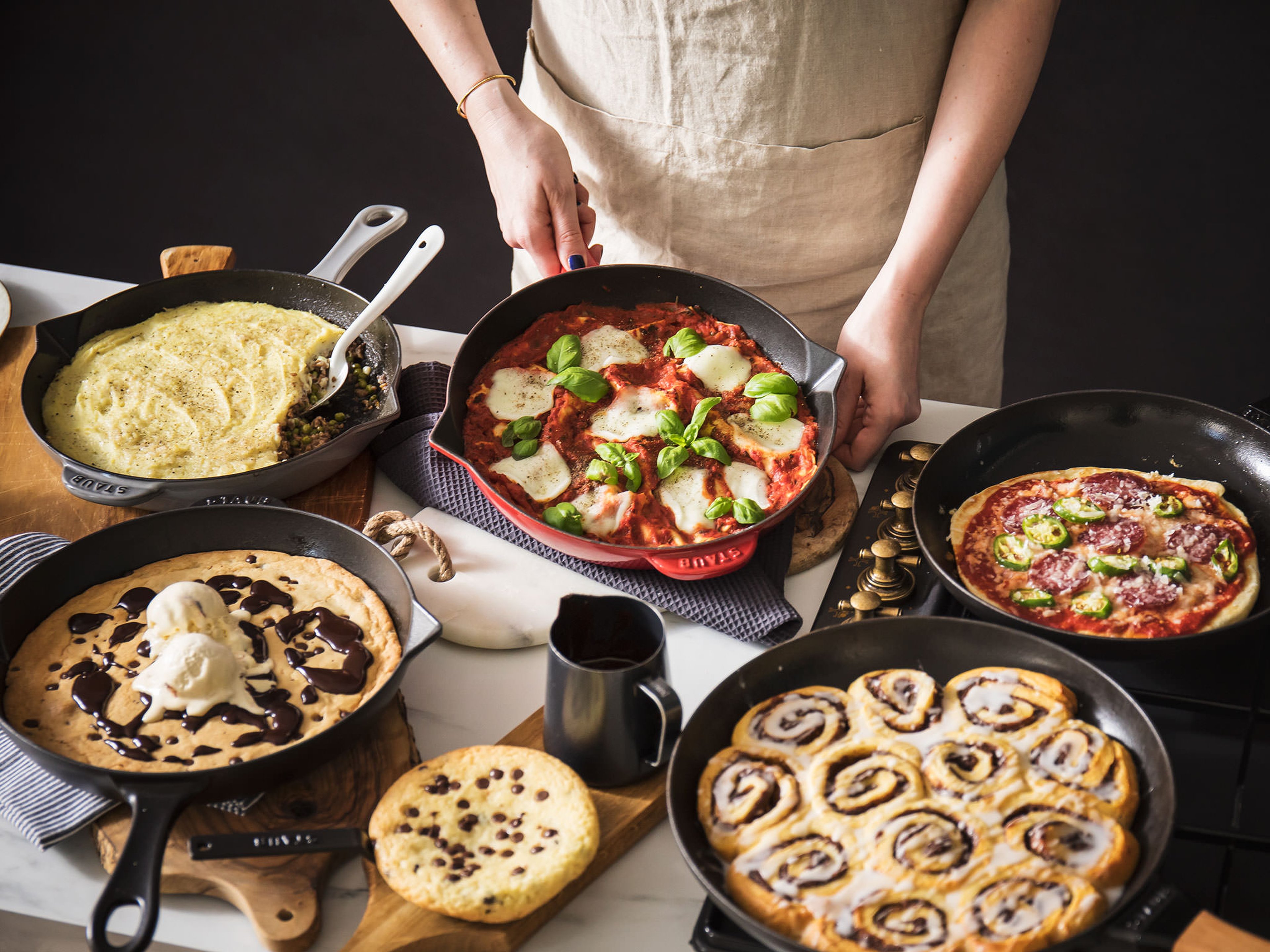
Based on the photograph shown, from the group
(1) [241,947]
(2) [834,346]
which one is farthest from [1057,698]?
(2) [834,346]

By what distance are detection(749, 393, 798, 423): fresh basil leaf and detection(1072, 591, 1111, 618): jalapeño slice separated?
673mm

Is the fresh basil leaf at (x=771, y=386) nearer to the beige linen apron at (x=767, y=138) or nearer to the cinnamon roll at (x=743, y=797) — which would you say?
the beige linen apron at (x=767, y=138)

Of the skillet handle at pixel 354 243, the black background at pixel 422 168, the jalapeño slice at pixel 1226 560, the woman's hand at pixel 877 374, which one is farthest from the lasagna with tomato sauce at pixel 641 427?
the black background at pixel 422 168

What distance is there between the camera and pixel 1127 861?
4.67 ft

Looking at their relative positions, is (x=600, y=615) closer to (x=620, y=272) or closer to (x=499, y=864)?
(x=499, y=864)

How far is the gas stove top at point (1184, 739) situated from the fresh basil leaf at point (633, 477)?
1.40 ft

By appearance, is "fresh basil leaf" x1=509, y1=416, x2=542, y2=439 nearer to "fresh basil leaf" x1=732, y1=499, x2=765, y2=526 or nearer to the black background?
"fresh basil leaf" x1=732, y1=499, x2=765, y2=526

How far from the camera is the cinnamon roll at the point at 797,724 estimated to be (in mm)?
1629

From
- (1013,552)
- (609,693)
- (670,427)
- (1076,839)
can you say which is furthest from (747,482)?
(1076,839)

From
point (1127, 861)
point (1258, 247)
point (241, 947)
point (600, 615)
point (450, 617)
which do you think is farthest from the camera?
point (1258, 247)

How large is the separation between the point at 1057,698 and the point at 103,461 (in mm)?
1870

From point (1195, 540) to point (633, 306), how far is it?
131cm

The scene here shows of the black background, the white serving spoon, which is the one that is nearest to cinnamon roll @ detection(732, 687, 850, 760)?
the white serving spoon

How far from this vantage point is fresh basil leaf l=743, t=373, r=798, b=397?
7.56 feet
